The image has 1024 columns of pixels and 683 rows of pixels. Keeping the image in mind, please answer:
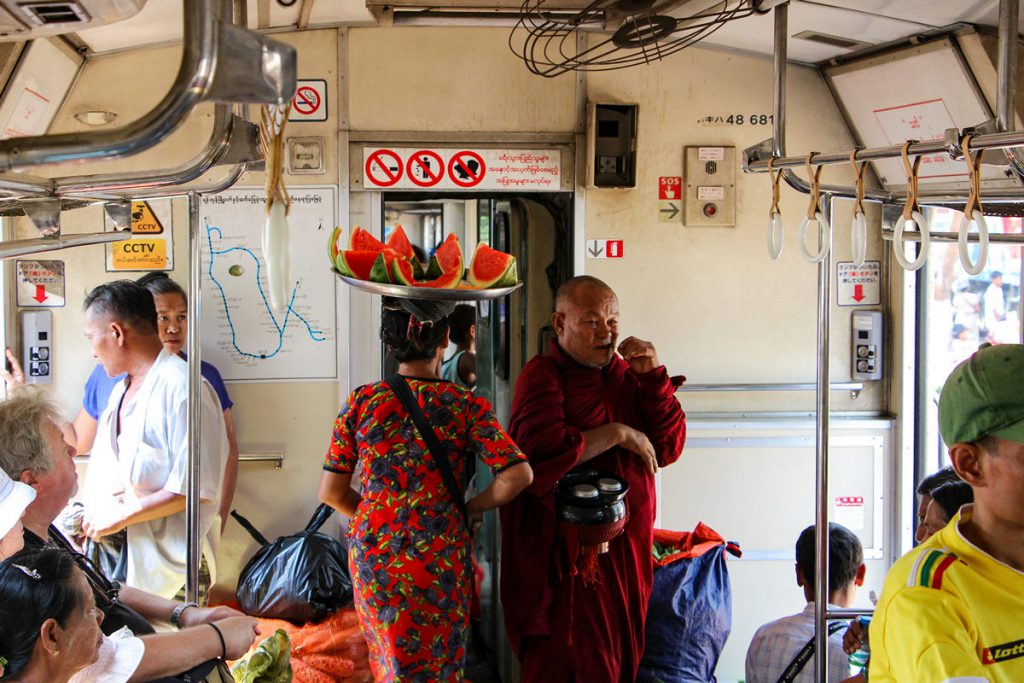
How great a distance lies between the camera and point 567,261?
418cm

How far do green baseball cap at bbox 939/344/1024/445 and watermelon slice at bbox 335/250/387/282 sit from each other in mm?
1648

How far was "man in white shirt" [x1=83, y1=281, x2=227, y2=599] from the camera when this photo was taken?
3.25m

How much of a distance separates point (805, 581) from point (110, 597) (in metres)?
1.98

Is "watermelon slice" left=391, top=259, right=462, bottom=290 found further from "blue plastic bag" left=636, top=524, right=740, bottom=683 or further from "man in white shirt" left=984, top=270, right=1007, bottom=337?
"man in white shirt" left=984, top=270, right=1007, bottom=337

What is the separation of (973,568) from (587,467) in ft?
5.80

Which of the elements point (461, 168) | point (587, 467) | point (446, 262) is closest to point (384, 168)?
point (461, 168)

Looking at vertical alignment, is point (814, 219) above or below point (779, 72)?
below

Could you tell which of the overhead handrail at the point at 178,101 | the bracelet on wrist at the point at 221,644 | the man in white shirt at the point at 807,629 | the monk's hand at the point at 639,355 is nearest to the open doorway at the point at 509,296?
the monk's hand at the point at 639,355

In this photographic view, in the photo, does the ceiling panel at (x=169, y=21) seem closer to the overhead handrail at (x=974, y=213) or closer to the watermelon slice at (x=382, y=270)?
the watermelon slice at (x=382, y=270)

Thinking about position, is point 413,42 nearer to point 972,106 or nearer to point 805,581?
point 972,106

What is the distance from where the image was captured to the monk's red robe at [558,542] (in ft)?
10.1

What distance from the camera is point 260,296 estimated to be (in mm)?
3980

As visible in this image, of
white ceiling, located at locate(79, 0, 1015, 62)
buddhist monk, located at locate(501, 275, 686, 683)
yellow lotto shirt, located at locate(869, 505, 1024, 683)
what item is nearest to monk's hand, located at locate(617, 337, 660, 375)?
buddhist monk, located at locate(501, 275, 686, 683)

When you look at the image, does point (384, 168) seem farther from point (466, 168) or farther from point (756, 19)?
point (756, 19)
